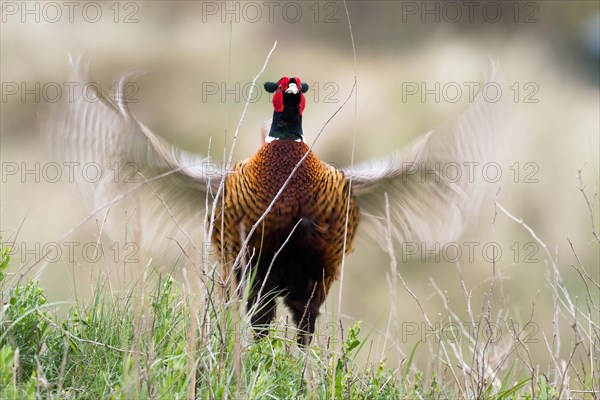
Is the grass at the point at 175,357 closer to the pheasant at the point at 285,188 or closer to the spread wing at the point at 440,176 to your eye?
the pheasant at the point at 285,188

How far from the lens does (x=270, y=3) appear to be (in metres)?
11.1

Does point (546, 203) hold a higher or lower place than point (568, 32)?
lower

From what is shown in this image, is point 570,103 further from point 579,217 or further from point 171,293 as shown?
point 171,293

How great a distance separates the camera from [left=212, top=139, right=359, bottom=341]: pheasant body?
442 cm

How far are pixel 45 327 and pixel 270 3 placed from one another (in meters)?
8.40

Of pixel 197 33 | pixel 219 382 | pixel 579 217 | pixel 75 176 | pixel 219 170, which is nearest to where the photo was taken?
pixel 219 382

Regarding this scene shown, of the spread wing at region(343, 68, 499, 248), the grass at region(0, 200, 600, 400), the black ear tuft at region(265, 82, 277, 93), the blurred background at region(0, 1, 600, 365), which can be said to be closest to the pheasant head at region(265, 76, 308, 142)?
the black ear tuft at region(265, 82, 277, 93)

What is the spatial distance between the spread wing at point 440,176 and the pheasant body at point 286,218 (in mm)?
269

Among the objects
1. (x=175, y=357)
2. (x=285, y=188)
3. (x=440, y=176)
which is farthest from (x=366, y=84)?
(x=175, y=357)

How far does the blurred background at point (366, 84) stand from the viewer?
29.3ft

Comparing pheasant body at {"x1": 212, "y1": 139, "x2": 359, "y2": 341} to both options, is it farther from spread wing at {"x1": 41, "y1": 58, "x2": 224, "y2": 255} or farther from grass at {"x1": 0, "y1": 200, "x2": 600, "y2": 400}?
grass at {"x1": 0, "y1": 200, "x2": 600, "y2": 400}

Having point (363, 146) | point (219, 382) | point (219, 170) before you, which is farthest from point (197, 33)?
point (219, 382)

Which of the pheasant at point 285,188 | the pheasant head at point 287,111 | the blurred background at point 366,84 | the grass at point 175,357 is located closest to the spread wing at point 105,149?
the pheasant at point 285,188

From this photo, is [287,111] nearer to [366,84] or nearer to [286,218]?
[286,218]
